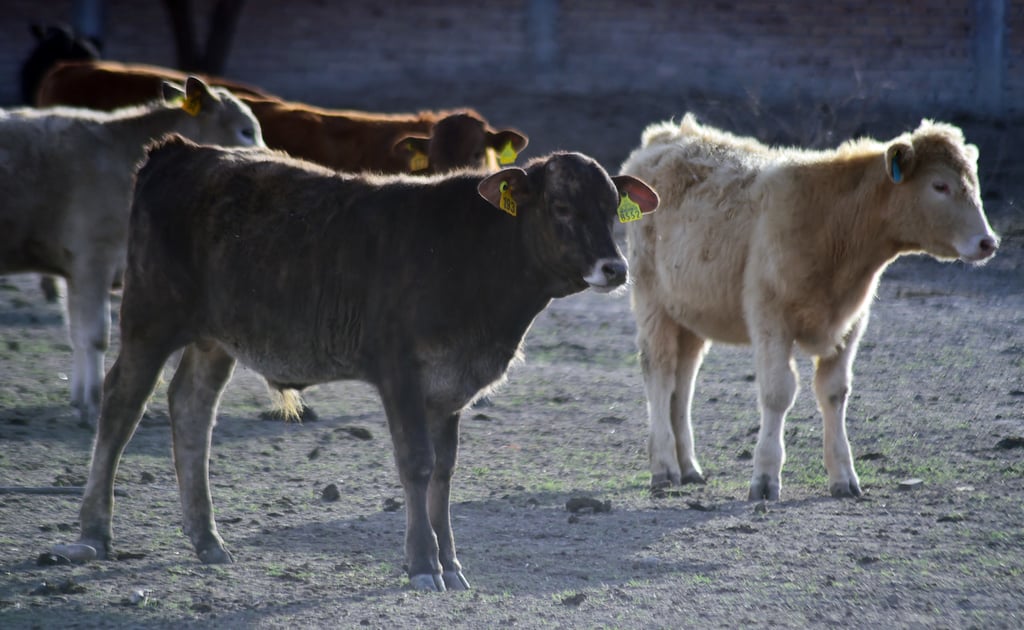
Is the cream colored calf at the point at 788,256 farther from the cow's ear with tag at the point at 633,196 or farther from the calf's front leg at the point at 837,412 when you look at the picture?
the cow's ear with tag at the point at 633,196

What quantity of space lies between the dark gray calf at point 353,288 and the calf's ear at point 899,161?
2217mm

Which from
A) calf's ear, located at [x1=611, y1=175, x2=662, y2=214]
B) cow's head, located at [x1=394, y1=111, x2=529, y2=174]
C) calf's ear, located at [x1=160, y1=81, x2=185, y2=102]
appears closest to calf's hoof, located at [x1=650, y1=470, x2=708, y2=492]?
calf's ear, located at [x1=611, y1=175, x2=662, y2=214]

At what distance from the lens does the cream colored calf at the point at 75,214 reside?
8.96 m

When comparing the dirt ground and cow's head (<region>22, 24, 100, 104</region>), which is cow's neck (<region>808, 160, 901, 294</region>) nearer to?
the dirt ground

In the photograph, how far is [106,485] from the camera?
6.16 metres

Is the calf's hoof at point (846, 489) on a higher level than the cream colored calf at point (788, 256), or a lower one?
lower

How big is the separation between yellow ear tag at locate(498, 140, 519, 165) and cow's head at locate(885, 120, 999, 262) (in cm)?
384

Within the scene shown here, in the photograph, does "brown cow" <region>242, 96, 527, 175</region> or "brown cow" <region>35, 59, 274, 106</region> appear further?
"brown cow" <region>35, 59, 274, 106</region>

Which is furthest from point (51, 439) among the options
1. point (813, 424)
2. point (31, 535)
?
point (813, 424)

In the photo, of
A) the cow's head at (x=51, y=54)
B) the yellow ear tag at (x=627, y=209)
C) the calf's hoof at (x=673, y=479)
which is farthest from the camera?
the cow's head at (x=51, y=54)

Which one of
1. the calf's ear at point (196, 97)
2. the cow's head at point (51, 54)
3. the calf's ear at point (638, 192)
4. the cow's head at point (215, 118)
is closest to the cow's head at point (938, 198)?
the calf's ear at point (638, 192)

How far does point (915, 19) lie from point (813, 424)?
13.6 m

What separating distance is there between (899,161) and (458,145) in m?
4.23

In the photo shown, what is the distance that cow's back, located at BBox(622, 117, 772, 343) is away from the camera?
8.12 m
